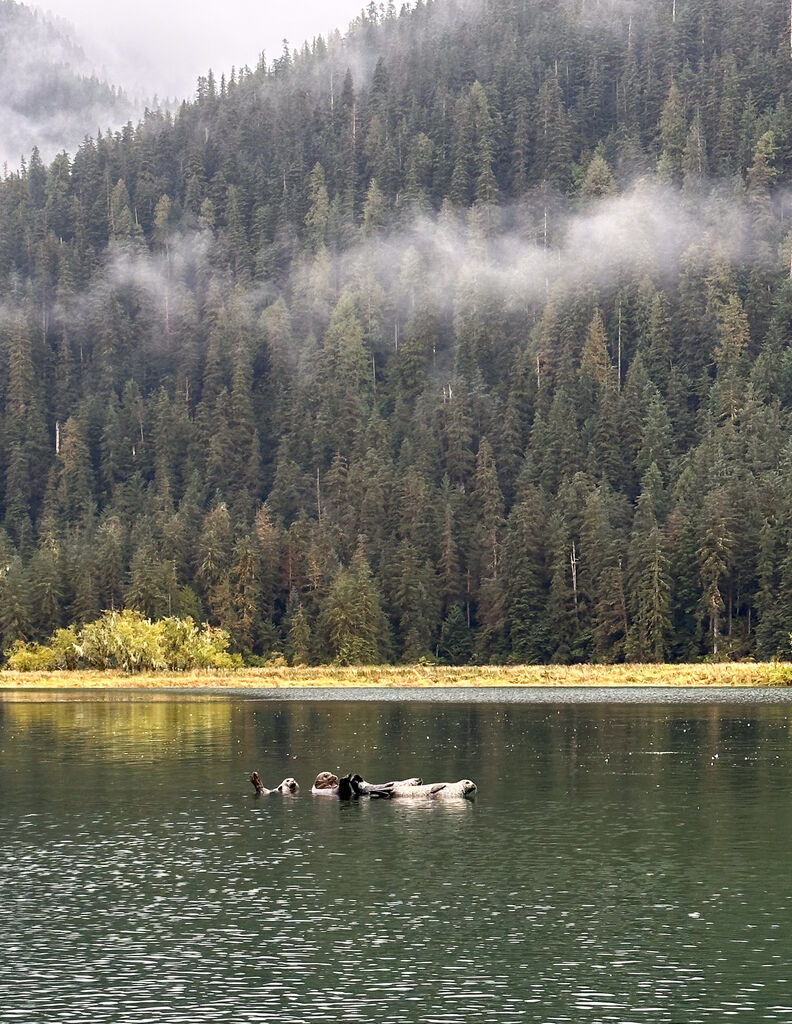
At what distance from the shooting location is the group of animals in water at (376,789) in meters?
57.3

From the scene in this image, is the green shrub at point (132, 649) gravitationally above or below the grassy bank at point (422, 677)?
above

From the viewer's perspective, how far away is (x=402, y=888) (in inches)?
1547

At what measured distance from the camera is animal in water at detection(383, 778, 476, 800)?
57219 millimetres

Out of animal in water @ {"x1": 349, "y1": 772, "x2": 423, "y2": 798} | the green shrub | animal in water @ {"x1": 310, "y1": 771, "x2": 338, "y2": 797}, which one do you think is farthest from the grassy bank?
animal in water @ {"x1": 349, "y1": 772, "x2": 423, "y2": 798}

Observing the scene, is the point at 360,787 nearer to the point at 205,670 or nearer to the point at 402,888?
the point at 402,888

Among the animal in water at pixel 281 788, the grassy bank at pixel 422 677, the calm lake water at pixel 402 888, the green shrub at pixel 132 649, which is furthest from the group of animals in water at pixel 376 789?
the green shrub at pixel 132 649

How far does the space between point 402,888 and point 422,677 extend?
4926 inches

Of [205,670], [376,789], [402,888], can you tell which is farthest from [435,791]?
[205,670]

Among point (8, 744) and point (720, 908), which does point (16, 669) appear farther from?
point (720, 908)

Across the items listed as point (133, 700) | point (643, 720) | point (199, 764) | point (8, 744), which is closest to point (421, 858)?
point (199, 764)

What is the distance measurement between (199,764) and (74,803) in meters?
14.5

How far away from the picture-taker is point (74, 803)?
5706cm

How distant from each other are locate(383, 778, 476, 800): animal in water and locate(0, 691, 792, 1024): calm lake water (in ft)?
2.56

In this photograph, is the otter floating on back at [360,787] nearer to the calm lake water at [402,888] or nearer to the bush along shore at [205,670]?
the calm lake water at [402,888]
